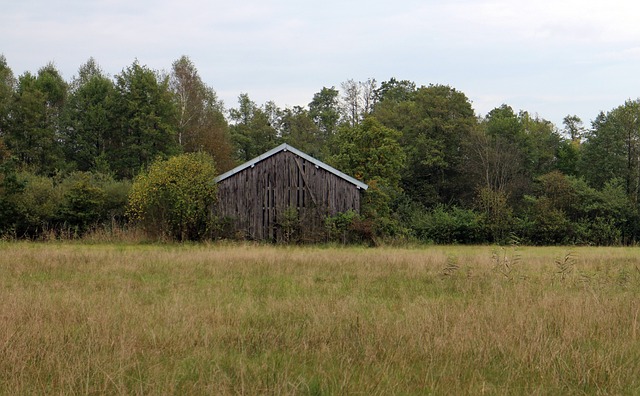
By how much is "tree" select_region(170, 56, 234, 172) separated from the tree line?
0.41 ft

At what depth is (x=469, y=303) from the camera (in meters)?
9.37

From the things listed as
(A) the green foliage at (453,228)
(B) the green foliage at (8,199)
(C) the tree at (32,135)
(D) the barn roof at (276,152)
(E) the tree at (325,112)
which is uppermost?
(E) the tree at (325,112)

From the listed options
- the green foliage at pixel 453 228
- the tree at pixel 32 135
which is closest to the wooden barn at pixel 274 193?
the green foliage at pixel 453 228

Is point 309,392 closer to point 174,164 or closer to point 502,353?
point 502,353

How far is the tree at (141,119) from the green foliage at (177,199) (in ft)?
73.3

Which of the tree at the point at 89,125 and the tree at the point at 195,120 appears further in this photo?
the tree at the point at 195,120

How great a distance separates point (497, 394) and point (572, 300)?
15.8 ft

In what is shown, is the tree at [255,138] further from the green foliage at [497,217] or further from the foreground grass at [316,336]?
the foreground grass at [316,336]

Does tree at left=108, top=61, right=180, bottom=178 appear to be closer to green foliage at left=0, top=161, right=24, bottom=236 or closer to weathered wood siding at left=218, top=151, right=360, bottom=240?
green foliage at left=0, top=161, right=24, bottom=236

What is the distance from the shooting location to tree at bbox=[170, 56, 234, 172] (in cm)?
5953

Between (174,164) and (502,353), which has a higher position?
(174,164)

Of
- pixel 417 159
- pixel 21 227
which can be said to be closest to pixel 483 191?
pixel 417 159

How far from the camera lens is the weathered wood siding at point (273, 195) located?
106 feet

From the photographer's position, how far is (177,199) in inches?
1216
